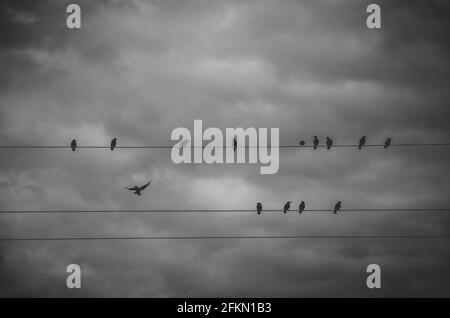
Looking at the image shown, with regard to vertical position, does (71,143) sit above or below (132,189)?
above

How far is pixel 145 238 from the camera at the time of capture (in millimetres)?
30016

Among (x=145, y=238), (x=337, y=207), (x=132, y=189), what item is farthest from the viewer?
(x=337, y=207)
